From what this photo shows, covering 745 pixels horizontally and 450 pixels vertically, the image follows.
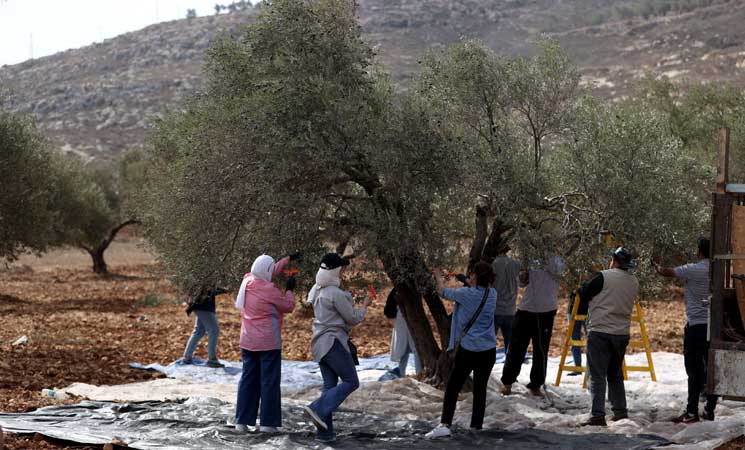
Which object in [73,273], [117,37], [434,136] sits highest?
[117,37]

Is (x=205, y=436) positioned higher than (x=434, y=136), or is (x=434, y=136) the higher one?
(x=434, y=136)

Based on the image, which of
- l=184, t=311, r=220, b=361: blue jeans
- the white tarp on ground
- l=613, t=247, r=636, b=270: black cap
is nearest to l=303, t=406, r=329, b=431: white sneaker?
the white tarp on ground

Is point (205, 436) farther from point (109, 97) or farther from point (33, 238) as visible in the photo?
point (109, 97)

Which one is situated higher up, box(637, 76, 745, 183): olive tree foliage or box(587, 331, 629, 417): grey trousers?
box(637, 76, 745, 183): olive tree foliage

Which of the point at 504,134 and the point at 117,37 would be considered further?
the point at 117,37

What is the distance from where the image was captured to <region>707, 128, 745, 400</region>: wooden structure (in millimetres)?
8883

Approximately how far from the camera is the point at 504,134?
39.1 feet

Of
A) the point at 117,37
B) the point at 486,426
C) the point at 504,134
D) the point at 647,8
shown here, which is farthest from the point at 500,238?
the point at 117,37

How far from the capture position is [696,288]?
10.9m

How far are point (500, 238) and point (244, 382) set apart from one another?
13.4ft

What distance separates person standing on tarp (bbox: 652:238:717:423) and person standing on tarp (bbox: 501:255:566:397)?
2315 millimetres

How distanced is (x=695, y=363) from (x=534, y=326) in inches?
109

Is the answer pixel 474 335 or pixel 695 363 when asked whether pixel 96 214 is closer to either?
pixel 474 335

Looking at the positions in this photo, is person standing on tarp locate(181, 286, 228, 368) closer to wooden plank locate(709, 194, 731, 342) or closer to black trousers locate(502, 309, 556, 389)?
black trousers locate(502, 309, 556, 389)
